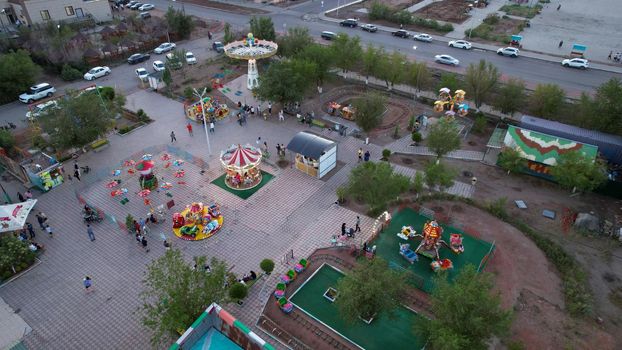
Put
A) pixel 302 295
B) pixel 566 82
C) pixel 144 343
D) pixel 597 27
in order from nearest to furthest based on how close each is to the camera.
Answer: pixel 144 343 → pixel 302 295 → pixel 566 82 → pixel 597 27

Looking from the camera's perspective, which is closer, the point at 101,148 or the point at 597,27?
the point at 101,148

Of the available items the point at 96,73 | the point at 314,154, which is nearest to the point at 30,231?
the point at 314,154

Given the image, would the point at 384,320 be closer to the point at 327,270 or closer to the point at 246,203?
the point at 327,270

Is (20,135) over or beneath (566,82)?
beneath

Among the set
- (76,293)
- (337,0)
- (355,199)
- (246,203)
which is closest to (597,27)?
(337,0)

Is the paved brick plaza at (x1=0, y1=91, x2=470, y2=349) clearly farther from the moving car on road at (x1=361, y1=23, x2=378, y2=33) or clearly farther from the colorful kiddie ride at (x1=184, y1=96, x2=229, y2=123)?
the moving car on road at (x1=361, y1=23, x2=378, y2=33)

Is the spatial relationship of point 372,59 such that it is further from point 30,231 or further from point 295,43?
point 30,231

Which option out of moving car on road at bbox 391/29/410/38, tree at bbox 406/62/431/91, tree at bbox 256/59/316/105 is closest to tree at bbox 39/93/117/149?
tree at bbox 256/59/316/105
